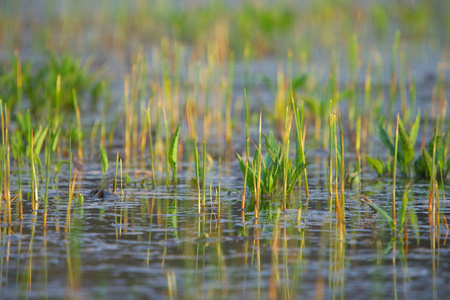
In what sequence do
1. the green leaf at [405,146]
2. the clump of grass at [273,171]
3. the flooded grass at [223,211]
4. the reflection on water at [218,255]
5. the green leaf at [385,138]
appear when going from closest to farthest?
the reflection on water at [218,255], the flooded grass at [223,211], the clump of grass at [273,171], the green leaf at [405,146], the green leaf at [385,138]

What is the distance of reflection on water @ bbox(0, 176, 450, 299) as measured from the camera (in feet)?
9.12

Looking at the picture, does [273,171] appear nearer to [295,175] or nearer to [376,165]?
[295,175]

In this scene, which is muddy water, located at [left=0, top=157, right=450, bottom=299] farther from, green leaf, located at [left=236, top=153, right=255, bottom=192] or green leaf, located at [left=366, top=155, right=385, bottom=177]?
green leaf, located at [left=366, top=155, right=385, bottom=177]

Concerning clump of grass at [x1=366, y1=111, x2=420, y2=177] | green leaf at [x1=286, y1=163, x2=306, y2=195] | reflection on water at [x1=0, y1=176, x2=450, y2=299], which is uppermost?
clump of grass at [x1=366, y1=111, x2=420, y2=177]

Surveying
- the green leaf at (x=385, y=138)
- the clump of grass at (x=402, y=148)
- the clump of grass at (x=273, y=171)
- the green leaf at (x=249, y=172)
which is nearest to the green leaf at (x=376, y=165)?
the clump of grass at (x=402, y=148)

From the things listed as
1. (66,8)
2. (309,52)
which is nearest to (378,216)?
(309,52)

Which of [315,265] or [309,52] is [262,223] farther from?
[309,52]

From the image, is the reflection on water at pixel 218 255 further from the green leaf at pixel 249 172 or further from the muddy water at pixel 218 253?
the green leaf at pixel 249 172

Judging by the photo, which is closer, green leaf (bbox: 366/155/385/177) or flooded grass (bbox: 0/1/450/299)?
flooded grass (bbox: 0/1/450/299)

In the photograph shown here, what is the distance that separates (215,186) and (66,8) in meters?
12.6

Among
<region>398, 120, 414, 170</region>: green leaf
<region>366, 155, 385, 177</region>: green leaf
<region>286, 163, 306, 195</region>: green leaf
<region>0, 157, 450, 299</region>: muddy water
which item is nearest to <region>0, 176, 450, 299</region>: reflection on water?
<region>0, 157, 450, 299</region>: muddy water

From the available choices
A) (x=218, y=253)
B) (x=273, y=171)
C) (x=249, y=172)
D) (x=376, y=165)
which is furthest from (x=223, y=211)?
(x=376, y=165)

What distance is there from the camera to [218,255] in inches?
127

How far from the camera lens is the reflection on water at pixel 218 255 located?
2781 mm
